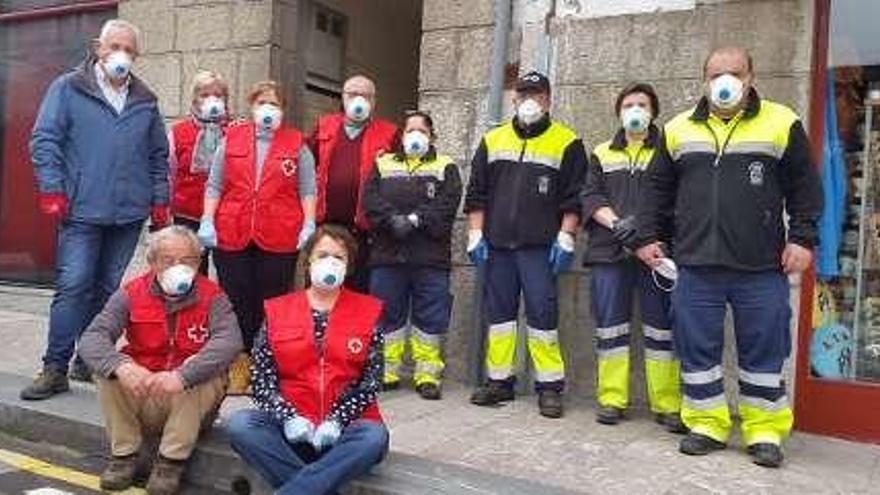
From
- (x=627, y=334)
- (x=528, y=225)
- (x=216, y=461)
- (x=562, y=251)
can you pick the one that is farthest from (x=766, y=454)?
(x=216, y=461)

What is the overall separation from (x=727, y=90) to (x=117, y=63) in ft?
9.91

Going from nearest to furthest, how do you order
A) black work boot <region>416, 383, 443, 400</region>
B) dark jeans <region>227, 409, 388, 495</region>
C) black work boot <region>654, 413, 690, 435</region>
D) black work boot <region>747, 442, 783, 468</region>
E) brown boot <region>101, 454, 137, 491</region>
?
dark jeans <region>227, 409, 388, 495</region>
brown boot <region>101, 454, 137, 491</region>
black work boot <region>747, 442, 783, 468</region>
black work boot <region>654, 413, 690, 435</region>
black work boot <region>416, 383, 443, 400</region>

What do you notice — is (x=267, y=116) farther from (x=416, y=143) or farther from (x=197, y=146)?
(x=416, y=143)

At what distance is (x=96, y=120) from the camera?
547 centimetres

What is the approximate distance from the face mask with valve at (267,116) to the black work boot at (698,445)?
265 centimetres

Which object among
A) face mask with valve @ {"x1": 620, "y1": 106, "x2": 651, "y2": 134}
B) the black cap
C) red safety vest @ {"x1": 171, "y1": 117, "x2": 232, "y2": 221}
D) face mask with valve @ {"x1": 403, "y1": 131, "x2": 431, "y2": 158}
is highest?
the black cap

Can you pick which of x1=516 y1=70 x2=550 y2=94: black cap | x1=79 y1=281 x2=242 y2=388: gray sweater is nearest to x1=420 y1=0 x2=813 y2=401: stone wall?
x1=516 y1=70 x2=550 y2=94: black cap

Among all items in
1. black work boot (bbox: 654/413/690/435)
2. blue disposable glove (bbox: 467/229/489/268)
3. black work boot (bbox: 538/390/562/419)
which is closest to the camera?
black work boot (bbox: 654/413/690/435)

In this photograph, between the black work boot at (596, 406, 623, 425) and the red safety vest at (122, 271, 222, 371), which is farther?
the black work boot at (596, 406, 623, 425)

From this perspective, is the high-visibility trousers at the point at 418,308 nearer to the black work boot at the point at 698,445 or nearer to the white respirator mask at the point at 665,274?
the white respirator mask at the point at 665,274

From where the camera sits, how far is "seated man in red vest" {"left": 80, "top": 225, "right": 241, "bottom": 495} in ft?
14.3

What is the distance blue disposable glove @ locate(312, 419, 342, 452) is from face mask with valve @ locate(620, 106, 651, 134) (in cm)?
232

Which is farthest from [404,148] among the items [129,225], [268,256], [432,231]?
[129,225]

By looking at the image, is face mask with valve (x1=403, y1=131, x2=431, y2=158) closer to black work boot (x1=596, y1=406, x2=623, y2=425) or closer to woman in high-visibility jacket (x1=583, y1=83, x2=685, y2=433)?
woman in high-visibility jacket (x1=583, y1=83, x2=685, y2=433)
